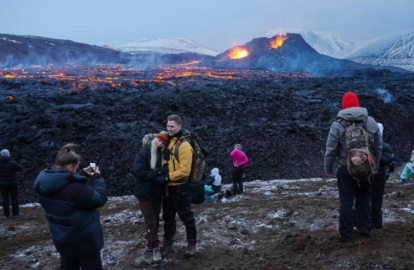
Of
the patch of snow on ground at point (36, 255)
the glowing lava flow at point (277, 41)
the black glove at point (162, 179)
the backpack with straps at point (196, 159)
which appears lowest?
the patch of snow on ground at point (36, 255)

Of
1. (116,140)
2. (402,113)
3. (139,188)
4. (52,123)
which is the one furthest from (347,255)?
(402,113)

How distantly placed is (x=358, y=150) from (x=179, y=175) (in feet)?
7.07

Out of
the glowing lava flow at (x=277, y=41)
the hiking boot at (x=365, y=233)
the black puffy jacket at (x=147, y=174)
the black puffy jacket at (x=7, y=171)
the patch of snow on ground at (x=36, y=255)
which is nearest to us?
the black puffy jacket at (x=147, y=174)

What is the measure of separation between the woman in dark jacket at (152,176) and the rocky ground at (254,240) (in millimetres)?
577

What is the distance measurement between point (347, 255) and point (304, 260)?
0.53 meters

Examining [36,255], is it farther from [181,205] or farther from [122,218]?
[181,205]

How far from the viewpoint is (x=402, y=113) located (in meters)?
22.8

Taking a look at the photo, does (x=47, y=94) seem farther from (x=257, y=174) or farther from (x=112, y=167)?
(x=257, y=174)

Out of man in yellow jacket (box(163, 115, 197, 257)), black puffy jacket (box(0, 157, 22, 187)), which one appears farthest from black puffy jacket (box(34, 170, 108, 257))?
black puffy jacket (box(0, 157, 22, 187))

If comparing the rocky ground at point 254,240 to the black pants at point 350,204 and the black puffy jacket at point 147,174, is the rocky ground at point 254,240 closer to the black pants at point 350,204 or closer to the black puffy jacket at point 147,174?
the black pants at point 350,204

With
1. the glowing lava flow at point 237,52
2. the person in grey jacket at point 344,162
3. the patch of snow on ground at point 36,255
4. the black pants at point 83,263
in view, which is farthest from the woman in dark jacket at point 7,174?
the glowing lava flow at point 237,52

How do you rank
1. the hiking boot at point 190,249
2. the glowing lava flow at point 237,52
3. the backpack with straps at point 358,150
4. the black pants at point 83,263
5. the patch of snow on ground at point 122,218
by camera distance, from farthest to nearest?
the glowing lava flow at point 237,52, the patch of snow on ground at point 122,218, the hiking boot at point 190,249, the backpack with straps at point 358,150, the black pants at point 83,263

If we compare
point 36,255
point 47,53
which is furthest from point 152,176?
point 47,53

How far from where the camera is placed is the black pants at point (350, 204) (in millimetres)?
4758
